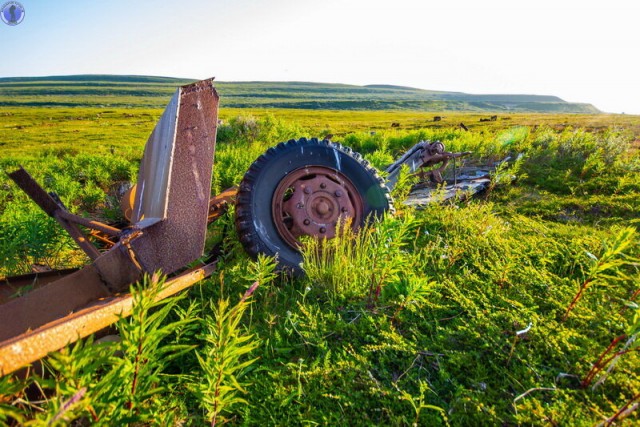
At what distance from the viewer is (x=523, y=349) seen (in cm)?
208

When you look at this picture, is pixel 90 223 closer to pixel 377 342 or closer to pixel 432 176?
pixel 377 342

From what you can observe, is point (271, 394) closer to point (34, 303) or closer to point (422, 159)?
point (34, 303)

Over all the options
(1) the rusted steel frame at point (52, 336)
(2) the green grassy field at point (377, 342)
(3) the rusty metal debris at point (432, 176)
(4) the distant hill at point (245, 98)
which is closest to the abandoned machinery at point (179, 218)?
(1) the rusted steel frame at point (52, 336)

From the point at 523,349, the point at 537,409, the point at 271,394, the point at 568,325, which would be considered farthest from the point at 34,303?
the point at 568,325

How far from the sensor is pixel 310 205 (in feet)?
9.95

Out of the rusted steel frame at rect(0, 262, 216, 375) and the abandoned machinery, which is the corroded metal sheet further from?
the rusted steel frame at rect(0, 262, 216, 375)

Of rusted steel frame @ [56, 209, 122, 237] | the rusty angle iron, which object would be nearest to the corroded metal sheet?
the rusty angle iron

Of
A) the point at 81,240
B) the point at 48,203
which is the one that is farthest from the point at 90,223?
the point at 48,203

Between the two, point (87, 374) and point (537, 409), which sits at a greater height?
point (87, 374)

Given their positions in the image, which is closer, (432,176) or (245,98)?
(432,176)

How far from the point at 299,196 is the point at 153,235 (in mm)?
1294

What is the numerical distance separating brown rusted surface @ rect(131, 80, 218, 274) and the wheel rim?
2.31 feet

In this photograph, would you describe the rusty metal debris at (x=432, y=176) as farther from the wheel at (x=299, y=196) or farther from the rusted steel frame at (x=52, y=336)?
the rusted steel frame at (x=52, y=336)

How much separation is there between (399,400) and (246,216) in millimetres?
1728
